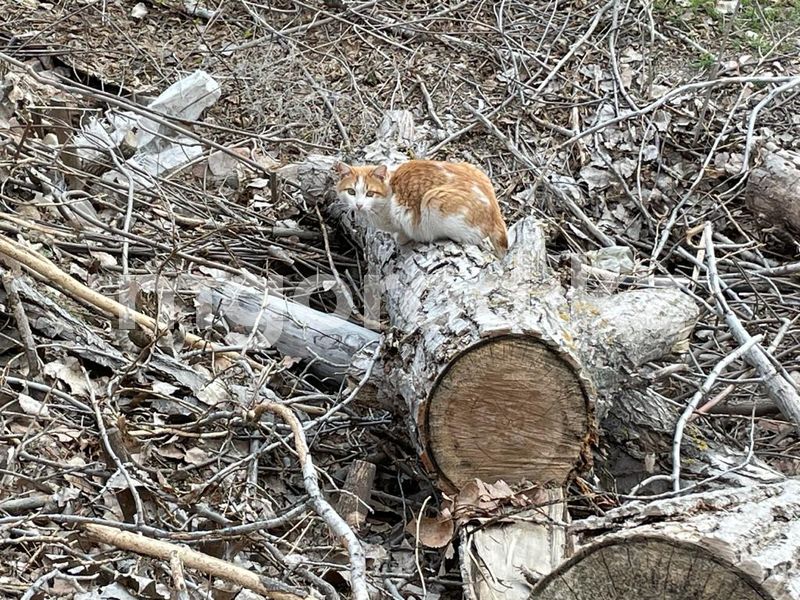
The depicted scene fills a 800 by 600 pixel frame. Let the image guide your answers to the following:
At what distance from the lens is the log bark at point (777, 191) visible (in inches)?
218

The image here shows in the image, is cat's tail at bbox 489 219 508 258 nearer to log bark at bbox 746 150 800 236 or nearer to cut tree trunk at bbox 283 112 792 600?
cut tree trunk at bbox 283 112 792 600

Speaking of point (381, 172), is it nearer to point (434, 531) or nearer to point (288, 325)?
point (288, 325)

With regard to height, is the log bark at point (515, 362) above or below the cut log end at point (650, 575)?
below

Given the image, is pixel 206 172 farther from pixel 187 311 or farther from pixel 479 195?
pixel 479 195

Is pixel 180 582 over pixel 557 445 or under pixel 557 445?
over

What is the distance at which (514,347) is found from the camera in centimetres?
331

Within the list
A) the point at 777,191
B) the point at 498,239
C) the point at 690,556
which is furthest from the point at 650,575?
the point at 777,191

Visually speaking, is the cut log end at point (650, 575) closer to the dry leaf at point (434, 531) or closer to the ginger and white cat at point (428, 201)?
the dry leaf at point (434, 531)

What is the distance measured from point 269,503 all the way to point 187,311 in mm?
1401

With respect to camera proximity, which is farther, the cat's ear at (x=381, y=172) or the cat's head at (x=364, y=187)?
the cat's ear at (x=381, y=172)

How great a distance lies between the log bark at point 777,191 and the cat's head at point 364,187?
7.78 feet

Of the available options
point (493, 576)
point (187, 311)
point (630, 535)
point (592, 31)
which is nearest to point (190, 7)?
point (592, 31)

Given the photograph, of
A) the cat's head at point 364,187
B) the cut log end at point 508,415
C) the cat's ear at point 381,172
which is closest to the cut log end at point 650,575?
the cut log end at point 508,415

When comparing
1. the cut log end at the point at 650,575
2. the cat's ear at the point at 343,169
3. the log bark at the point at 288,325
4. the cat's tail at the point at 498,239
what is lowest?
the log bark at the point at 288,325
